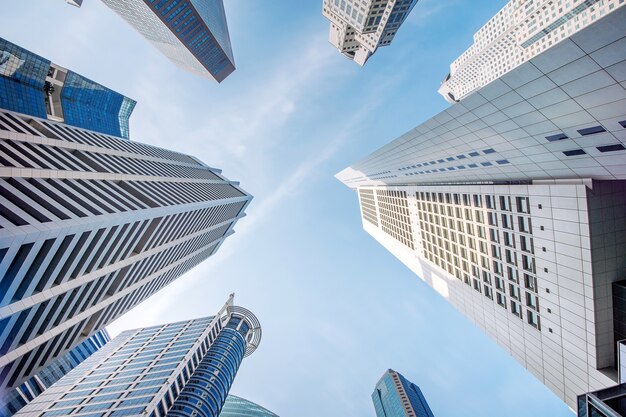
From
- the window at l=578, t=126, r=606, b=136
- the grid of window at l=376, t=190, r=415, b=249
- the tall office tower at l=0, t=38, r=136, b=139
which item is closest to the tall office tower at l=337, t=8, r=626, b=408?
the window at l=578, t=126, r=606, b=136

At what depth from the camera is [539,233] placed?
2794cm

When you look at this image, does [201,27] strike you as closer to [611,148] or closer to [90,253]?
[90,253]

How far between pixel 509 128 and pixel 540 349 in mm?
21475

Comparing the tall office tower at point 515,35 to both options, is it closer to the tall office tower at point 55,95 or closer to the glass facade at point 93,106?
the tall office tower at point 55,95

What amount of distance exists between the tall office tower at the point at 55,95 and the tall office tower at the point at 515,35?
374ft

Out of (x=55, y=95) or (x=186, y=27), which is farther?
(x=186, y=27)

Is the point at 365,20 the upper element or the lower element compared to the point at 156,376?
upper

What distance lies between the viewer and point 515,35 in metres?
134

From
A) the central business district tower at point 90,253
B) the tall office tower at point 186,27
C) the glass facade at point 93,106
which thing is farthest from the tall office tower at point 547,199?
the tall office tower at point 186,27

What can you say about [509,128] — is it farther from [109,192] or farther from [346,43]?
[346,43]

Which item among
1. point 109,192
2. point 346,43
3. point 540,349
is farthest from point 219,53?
point 540,349

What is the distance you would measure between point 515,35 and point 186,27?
456 feet

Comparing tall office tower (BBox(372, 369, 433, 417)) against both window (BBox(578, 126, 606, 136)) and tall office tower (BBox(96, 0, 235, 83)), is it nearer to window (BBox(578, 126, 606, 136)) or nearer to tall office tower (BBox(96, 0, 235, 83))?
window (BBox(578, 126, 606, 136))

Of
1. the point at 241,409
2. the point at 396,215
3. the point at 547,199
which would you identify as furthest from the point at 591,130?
the point at 241,409
